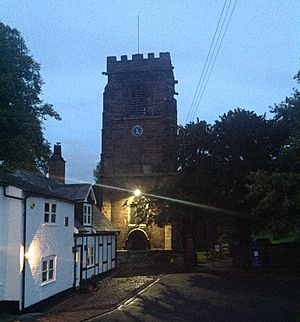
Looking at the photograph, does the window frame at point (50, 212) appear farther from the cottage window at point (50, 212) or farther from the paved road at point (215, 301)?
the paved road at point (215, 301)

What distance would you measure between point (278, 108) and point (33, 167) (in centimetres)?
1488

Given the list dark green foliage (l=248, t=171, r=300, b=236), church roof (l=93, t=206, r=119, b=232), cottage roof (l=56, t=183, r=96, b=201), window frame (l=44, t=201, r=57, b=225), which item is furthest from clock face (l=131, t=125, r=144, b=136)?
window frame (l=44, t=201, r=57, b=225)

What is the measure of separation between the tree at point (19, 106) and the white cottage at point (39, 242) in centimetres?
121

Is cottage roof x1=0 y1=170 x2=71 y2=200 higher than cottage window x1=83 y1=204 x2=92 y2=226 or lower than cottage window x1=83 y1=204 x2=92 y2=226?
higher

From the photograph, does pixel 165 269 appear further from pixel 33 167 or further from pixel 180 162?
pixel 33 167

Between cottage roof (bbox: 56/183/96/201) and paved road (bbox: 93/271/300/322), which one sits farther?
cottage roof (bbox: 56/183/96/201)

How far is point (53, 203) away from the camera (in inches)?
818

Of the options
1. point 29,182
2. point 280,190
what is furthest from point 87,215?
point 280,190

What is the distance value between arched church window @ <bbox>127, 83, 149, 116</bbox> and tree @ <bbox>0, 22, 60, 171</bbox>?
91.6 feet

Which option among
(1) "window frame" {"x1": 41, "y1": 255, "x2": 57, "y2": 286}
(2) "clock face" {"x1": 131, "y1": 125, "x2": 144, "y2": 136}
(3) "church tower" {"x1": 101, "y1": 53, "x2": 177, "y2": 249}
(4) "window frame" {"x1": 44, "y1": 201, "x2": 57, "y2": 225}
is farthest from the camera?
(2) "clock face" {"x1": 131, "y1": 125, "x2": 144, "y2": 136}

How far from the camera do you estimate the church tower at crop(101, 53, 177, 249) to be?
45500 mm

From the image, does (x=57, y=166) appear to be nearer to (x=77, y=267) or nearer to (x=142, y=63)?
(x=77, y=267)

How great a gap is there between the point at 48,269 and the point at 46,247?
3.55ft

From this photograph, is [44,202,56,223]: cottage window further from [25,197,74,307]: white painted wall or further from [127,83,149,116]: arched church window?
[127,83,149,116]: arched church window
